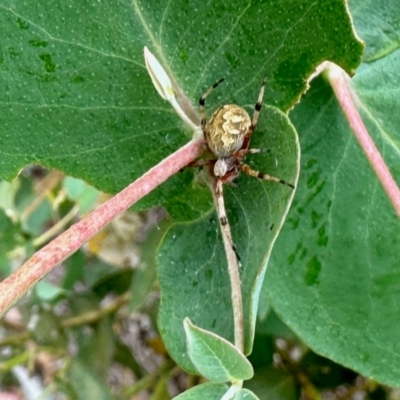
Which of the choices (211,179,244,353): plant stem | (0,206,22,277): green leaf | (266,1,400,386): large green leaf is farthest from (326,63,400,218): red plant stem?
(0,206,22,277): green leaf

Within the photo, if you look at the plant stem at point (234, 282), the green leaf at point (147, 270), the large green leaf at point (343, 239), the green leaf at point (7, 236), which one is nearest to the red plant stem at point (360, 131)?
the large green leaf at point (343, 239)

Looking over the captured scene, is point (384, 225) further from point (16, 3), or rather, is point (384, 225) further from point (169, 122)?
point (16, 3)

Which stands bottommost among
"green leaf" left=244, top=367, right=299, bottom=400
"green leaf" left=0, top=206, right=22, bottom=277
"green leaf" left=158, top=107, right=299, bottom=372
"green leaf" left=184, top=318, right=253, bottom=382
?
"green leaf" left=244, top=367, right=299, bottom=400

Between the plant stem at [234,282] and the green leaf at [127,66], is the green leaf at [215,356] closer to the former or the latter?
the plant stem at [234,282]

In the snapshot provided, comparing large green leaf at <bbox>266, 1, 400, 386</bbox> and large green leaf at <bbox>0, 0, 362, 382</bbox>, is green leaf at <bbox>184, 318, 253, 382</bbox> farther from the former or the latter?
large green leaf at <bbox>266, 1, 400, 386</bbox>

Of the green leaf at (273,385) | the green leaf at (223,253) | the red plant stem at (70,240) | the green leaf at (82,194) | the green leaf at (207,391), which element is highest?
the green leaf at (82,194)

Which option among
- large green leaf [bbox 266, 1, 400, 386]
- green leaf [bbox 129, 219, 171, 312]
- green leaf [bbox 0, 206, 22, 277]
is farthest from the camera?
green leaf [bbox 0, 206, 22, 277]

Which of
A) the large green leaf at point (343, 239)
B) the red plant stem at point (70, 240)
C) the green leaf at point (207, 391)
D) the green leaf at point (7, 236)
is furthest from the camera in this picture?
the green leaf at point (7, 236)
